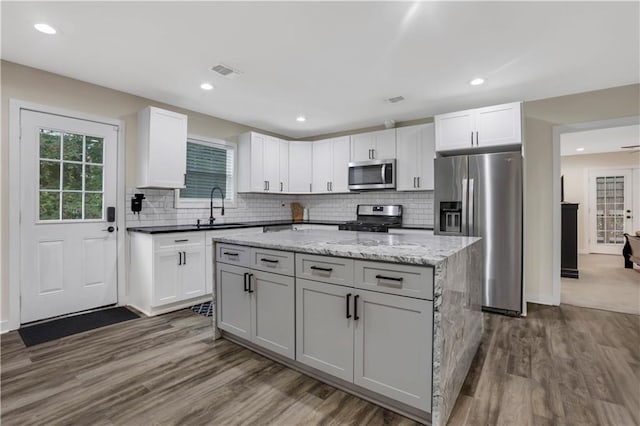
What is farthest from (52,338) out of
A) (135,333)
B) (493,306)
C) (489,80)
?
(489,80)

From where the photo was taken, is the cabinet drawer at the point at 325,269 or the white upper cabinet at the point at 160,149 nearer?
the cabinet drawer at the point at 325,269

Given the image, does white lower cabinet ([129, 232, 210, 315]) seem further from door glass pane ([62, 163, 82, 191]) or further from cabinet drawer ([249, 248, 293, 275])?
cabinet drawer ([249, 248, 293, 275])

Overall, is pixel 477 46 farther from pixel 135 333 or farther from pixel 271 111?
pixel 135 333

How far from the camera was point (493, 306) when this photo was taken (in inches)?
141

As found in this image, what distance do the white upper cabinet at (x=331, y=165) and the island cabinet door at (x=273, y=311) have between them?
10.1 ft

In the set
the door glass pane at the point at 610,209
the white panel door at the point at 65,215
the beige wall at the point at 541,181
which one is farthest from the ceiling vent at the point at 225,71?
the door glass pane at the point at 610,209

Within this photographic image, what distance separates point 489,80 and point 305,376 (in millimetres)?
3269

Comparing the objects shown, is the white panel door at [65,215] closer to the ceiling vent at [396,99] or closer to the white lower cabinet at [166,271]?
the white lower cabinet at [166,271]

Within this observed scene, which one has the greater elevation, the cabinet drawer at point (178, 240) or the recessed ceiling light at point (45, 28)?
the recessed ceiling light at point (45, 28)

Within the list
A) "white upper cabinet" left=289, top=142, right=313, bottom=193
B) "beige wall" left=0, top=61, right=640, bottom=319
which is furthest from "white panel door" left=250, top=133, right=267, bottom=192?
"beige wall" left=0, top=61, right=640, bottom=319

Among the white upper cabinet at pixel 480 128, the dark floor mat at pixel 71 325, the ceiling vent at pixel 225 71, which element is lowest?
the dark floor mat at pixel 71 325

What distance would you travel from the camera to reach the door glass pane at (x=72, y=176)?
3.28m

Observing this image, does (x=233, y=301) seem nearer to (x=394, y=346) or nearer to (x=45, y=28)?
(x=394, y=346)

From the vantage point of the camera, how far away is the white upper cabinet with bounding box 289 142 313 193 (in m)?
5.48
